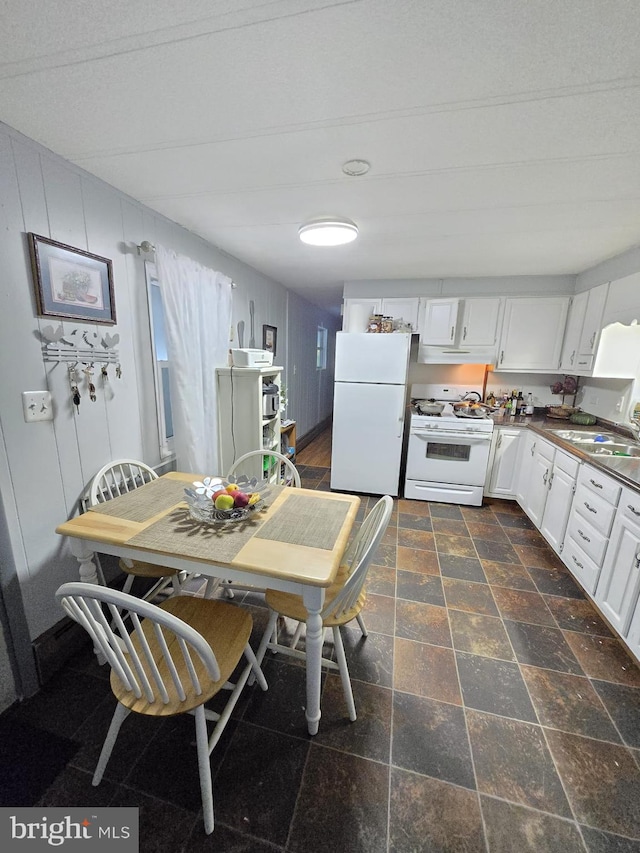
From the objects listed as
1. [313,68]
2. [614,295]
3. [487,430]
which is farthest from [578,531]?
[313,68]

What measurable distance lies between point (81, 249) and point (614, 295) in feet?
11.5

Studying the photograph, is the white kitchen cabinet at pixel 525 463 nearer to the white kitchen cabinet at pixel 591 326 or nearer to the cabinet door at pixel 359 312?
the white kitchen cabinet at pixel 591 326

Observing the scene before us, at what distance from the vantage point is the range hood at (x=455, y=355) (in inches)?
137

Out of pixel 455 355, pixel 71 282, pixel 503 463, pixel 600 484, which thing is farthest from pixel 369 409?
pixel 71 282

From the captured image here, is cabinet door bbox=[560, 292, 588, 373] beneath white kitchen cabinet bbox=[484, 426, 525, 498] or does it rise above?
above

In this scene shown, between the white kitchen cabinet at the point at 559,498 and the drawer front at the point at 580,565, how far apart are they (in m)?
0.09

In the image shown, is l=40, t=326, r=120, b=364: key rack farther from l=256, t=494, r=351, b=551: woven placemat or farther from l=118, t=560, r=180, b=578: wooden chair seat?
l=256, t=494, r=351, b=551: woven placemat

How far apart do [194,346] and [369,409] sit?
1.74 m

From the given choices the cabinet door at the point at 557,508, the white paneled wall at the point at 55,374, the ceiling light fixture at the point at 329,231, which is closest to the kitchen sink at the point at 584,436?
the cabinet door at the point at 557,508

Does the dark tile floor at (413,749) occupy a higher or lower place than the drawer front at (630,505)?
lower

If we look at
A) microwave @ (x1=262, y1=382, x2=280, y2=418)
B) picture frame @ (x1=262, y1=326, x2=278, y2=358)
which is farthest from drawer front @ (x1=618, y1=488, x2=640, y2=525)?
picture frame @ (x1=262, y1=326, x2=278, y2=358)

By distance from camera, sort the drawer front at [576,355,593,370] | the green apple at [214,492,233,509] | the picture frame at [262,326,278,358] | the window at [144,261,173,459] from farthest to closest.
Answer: the picture frame at [262,326,278,358] → the drawer front at [576,355,593,370] → the window at [144,261,173,459] → the green apple at [214,492,233,509]

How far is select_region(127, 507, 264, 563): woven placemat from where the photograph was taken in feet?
4.06

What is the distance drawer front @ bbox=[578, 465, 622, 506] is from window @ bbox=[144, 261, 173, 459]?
2.71 meters
